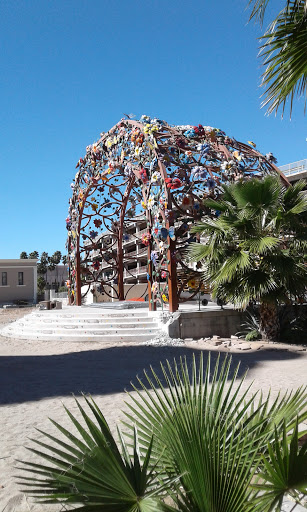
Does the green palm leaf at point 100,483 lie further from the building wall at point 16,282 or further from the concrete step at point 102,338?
the building wall at point 16,282

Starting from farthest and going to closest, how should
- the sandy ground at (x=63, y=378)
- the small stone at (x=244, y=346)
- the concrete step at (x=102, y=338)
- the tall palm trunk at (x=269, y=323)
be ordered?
the concrete step at (x=102, y=338), the tall palm trunk at (x=269, y=323), the small stone at (x=244, y=346), the sandy ground at (x=63, y=378)

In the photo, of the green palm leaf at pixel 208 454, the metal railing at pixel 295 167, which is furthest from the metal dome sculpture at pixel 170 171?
the metal railing at pixel 295 167

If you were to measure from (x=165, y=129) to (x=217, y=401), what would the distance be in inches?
488

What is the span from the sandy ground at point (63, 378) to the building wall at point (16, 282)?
27564mm

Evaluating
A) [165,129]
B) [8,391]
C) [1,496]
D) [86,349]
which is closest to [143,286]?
[165,129]

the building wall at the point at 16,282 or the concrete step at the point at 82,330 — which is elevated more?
the building wall at the point at 16,282

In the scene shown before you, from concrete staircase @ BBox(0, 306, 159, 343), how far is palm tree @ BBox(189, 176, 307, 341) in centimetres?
253

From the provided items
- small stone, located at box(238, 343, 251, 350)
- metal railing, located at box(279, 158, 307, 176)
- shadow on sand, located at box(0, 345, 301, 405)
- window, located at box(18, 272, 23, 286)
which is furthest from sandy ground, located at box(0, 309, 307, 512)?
metal railing, located at box(279, 158, 307, 176)

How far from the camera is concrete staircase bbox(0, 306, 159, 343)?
11.6 m

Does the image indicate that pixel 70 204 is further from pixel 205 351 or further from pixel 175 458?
pixel 175 458

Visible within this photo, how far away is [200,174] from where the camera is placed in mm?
12234

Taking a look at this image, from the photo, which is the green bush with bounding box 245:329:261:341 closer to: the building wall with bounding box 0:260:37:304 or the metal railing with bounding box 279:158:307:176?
the building wall with bounding box 0:260:37:304

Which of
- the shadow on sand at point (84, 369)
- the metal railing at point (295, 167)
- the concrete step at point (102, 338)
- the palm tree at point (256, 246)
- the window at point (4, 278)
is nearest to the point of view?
the shadow on sand at point (84, 369)

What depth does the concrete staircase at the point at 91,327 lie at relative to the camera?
11.6 metres
